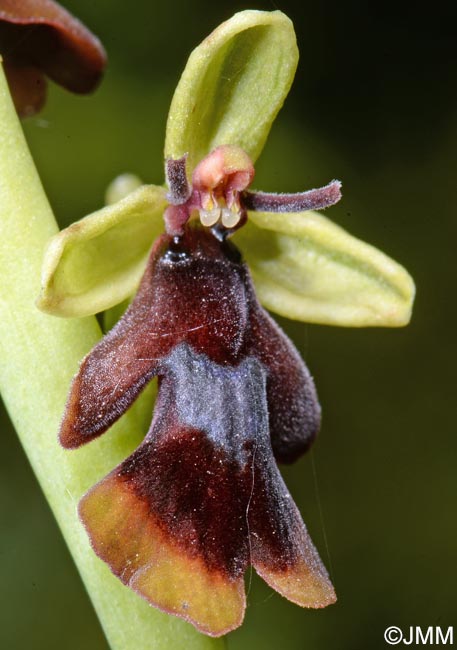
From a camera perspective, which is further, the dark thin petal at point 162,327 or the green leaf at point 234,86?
the green leaf at point 234,86

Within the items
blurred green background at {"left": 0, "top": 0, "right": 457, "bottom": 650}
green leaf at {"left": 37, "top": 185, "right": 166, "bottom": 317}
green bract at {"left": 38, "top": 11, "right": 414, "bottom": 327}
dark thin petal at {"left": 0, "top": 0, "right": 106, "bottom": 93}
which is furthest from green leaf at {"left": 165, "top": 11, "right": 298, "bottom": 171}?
blurred green background at {"left": 0, "top": 0, "right": 457, "bottom": 650}

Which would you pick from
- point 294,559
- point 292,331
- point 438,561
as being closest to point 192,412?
point 294,559

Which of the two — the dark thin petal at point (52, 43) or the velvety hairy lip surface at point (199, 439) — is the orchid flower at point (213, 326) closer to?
the velvety hairy lip surface at point (199, 439)

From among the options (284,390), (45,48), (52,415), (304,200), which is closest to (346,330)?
(45,48)

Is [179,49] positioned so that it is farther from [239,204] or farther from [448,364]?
[239,204]

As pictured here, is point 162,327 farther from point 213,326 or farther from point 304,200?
point 304,200

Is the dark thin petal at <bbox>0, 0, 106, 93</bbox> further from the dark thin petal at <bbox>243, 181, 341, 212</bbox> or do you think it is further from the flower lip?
the dark thin petal at <bbox>243, 181, 341, 212</bbox>

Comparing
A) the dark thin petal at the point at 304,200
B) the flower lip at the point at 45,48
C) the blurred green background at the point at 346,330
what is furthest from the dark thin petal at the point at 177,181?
the blurred green background at the point at 346,330
